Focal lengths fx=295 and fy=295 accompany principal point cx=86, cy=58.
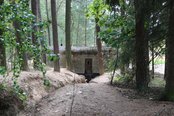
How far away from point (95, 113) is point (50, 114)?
1.27 metres

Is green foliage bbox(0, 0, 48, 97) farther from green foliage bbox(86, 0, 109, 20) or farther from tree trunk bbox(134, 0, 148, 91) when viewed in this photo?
green foliage bbox(86, 0, 109, 20)

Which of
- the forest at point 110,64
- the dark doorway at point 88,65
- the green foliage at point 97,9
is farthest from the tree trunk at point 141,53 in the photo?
the dark doorway at point 88,65

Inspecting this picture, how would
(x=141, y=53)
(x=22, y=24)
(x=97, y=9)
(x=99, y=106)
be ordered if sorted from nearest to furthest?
(x=22, y=24) → (x=99, y=106) → (x=141, y=53) → (x=97, y=9)

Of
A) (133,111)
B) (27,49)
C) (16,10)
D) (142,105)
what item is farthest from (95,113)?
(16,10)

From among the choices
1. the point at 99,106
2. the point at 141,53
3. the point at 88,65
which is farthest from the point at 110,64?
the point at 88,65

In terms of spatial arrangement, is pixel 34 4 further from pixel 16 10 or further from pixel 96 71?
pixel 96 71

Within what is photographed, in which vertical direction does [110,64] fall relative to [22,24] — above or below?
below

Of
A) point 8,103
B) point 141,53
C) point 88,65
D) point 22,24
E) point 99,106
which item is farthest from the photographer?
point 88,65

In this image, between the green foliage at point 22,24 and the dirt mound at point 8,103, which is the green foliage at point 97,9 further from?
the green foliage at point 22,24

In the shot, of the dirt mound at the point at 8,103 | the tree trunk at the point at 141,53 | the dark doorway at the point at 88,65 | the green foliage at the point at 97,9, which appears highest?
the green foliage at the point at 97,9

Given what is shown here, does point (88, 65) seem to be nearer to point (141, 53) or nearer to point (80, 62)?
point (80, 62)

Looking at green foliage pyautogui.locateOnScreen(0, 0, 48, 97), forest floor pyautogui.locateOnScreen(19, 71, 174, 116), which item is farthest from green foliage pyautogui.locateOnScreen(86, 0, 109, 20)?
green foliage pyautogui.locateOnScreen(0, 0, 48, 97)

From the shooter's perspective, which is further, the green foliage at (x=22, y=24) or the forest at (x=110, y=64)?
the forest at (x=110, y=64)

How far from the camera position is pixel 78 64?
31641mm
